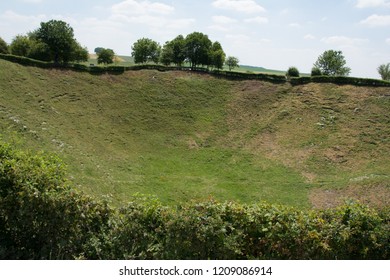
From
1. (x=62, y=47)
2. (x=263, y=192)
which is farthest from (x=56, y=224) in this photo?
(x=62, y=47)

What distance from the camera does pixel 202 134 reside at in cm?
3859

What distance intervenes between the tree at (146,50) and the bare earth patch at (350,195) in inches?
2046

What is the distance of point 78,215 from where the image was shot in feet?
31.6

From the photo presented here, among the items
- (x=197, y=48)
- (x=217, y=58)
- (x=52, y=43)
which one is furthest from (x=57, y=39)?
(x=217, y=58)

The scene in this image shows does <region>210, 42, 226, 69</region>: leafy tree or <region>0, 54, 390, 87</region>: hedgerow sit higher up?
<region>210, 42, 226, 69</region>: leafy tree

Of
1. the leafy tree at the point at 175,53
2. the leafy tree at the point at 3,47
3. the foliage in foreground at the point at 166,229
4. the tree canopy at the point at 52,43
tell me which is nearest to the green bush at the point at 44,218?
the foliage in foreground at the point at 166,229

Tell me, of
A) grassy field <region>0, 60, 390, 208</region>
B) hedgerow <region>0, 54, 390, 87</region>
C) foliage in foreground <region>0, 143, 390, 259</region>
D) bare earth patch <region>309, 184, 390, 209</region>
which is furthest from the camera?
hedgerow <region>0, 54, 390, 87</region>

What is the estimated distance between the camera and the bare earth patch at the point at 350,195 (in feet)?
84.2

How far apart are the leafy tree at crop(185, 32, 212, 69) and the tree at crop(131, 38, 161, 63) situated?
37.6ft

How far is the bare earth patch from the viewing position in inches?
1011

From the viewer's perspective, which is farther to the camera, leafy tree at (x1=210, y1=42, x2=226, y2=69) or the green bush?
leafy tree at (x1=210, y1=42, x2=226, y2=69)

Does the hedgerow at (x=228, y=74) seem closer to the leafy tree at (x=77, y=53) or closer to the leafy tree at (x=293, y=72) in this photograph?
the leafy tree at (x=293, y=72)

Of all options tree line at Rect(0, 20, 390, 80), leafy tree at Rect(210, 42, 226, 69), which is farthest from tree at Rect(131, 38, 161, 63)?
leafy tree at Rect(210, 42, 226, 69)

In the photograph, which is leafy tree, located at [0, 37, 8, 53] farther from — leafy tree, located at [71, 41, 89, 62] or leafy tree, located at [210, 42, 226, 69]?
leafy tree, located at [210, 42, 226, 69]
